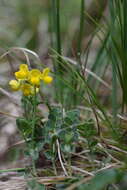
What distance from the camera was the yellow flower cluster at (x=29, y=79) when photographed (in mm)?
1306

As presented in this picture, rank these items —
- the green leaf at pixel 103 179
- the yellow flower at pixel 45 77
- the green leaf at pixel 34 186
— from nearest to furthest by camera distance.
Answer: the green leaf at pixel 103 179, the green leaf at pixel 34 186, the yellow flower at pixel 45 77

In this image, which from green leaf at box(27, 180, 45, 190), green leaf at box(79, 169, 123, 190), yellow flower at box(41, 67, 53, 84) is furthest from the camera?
yellow flower at box(41, 67, 53, 84)

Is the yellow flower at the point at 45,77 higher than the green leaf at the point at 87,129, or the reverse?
the yellow flower at the point at 45,77

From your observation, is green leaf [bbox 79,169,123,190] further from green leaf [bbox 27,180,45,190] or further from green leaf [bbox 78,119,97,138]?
green leaf [bbox 78,119,97,138]

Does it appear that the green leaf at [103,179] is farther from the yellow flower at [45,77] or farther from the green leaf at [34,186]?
the yellow flower at [45,77]

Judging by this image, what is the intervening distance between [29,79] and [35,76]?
0.10 ft

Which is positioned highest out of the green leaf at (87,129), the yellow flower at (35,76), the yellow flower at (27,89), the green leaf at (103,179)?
the yellow flower at (35,76)

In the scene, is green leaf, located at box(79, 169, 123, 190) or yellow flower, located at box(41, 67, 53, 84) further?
yellow flower, located at box(41, 67, 53, 84)

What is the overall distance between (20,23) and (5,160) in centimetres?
163

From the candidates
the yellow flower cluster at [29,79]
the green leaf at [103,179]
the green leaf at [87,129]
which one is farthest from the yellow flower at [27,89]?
the green leaf at [103,179]

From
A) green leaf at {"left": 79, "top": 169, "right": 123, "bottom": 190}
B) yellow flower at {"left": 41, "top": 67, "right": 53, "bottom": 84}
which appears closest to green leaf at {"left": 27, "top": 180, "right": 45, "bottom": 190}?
green leaf at {"left": 79, "top": 169, "right": 123, "bottom": 190}

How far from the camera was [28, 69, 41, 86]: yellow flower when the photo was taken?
4.25ft

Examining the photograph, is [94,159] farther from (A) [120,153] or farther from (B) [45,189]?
(B) [45,189]

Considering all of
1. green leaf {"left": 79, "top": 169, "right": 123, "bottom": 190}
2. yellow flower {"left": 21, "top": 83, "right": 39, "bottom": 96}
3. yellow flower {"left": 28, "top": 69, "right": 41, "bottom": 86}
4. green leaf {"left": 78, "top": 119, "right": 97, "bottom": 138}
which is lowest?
green leaf {"left": 79, "top": 169, "right": 123, "bottom": 190}
